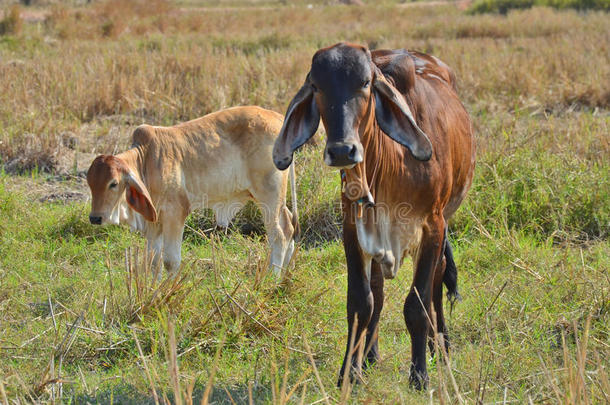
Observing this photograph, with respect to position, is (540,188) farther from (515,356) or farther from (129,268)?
(129,268)

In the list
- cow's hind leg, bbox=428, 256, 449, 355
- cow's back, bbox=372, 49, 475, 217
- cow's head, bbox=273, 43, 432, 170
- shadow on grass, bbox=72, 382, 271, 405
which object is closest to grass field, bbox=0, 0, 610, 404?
shadow on grass, bbox=72, 382, 271, 405

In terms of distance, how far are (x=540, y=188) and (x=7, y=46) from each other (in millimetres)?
11291

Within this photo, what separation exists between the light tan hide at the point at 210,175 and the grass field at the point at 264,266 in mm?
224

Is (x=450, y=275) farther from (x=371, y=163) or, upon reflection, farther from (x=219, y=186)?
(x=219, y=186)

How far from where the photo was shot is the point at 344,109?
114 inches

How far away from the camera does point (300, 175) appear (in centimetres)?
608

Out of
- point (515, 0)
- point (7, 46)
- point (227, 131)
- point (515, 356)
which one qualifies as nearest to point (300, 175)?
point (227, 131)

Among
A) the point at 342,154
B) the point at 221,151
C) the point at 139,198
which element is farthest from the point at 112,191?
the point at 342,154

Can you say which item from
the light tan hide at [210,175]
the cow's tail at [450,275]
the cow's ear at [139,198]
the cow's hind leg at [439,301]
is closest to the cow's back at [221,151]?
the light tan hide at [210,175]

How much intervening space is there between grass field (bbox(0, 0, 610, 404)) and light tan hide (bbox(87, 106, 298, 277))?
0.73 feet

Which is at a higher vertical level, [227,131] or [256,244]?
[227,131]

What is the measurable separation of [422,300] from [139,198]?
1962mm

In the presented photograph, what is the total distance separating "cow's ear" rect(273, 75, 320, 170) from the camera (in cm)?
307

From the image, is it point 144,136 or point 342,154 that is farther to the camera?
point 144,136
